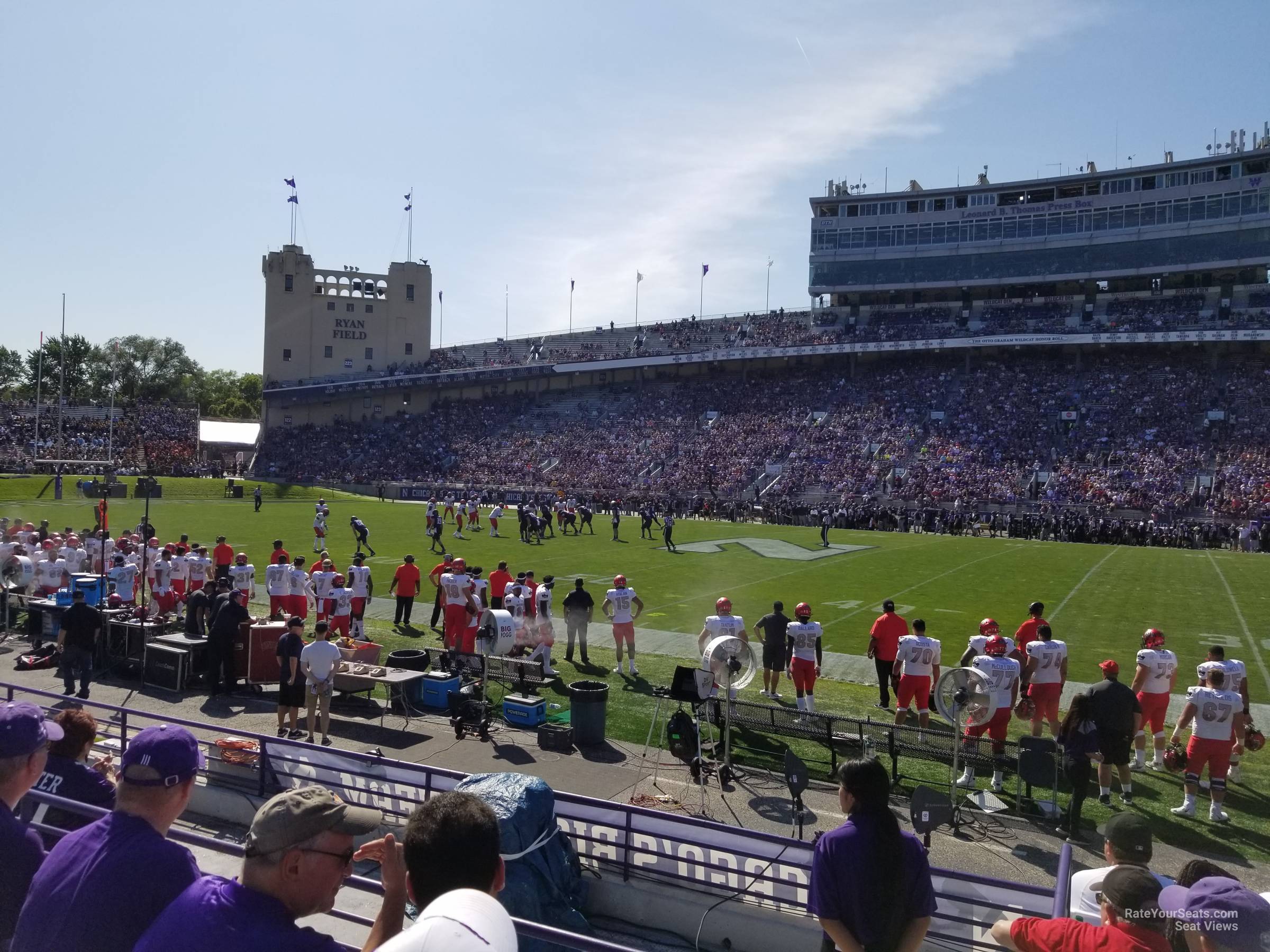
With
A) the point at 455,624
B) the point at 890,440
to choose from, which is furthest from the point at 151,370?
the point at 455,624

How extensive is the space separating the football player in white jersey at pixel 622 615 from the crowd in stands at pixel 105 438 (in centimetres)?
5140

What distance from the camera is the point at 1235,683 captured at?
905cm

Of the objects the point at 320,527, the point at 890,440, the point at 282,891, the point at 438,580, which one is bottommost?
the point at 438,580

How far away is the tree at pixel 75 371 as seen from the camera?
315 feet

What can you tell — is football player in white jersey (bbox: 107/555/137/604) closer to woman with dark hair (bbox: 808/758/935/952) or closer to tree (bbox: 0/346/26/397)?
woman with dark hair (bbox: 808/758/935/952)

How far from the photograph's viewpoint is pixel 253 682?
40.9ft

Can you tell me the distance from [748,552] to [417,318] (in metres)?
57.0

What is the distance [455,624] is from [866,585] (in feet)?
41.0

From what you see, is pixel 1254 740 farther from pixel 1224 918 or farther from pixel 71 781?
pixel 71 781

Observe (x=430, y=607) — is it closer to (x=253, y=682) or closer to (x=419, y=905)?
(x=253, y=682)

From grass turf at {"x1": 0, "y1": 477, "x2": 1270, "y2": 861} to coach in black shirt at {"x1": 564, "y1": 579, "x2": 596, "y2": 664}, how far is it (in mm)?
377

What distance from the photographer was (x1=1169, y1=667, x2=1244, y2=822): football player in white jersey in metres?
8.62

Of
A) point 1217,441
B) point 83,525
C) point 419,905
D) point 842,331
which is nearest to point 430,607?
point 419,905

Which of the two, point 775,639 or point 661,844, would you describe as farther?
point 775,639
